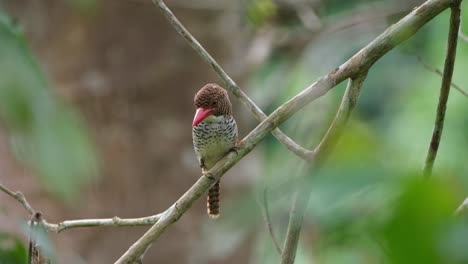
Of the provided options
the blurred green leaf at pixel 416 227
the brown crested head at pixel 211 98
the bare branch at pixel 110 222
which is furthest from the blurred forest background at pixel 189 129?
the brown crested head at pixel 211 98

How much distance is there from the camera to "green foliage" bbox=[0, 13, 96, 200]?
0.65 metres

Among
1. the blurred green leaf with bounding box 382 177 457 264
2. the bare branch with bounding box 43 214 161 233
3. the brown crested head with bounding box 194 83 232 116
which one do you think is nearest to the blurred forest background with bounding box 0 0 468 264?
the blurred green leaf with bounding box 382 177 457 264

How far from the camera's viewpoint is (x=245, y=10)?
443 centimetres

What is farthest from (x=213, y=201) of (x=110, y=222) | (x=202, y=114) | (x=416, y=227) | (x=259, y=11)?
(x=416, y=227)

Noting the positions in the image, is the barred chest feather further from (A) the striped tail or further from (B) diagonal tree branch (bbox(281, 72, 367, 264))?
(B) diagonal tree branch (bbox(281, 72, 367, 264))

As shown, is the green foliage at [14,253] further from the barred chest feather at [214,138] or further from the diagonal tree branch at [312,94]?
the barred chest feather at [214,138]

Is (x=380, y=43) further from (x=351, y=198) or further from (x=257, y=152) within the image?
(x=257, y=152)

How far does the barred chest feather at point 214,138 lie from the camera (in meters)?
2.54

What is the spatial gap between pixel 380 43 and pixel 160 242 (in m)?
2.23

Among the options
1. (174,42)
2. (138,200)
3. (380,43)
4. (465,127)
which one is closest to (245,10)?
(174,42)

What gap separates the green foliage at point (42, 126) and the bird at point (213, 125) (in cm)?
172

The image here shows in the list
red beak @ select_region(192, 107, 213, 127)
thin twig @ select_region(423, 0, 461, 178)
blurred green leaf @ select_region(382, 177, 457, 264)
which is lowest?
blurred green leaf @ select_region(382, 177, 457, 264)

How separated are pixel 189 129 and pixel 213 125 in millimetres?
1152

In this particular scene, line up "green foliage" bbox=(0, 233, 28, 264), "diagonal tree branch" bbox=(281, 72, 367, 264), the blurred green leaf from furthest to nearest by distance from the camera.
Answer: "diagonal tree branch" bbox=(281, 72, 367, 264) → "green foliage" bbox=(0, 233, 28, 264) → the blurred green leaf
